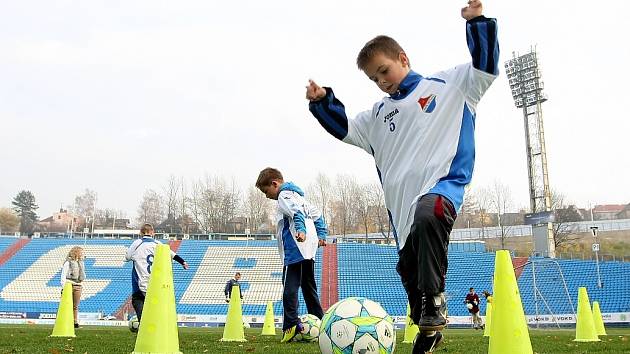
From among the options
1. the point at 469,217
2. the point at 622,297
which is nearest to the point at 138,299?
the point at 622,297

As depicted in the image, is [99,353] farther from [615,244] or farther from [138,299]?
[615,244]

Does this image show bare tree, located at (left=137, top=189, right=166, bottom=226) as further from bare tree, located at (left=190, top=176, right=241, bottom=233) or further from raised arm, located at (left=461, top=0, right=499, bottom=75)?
raised arm, located at (left=461, top=0, right=499, bottom=75)

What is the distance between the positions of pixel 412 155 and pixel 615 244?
213 feet

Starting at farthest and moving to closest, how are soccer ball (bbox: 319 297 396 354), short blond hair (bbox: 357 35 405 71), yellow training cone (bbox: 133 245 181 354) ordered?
yellow training cone (bbox: 133 245 181 354) → soccer ball (bbox: 319 297 396 354) → short blond hair (bbox: 357 35 405 71)

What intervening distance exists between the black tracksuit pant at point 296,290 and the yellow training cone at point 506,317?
346 cm

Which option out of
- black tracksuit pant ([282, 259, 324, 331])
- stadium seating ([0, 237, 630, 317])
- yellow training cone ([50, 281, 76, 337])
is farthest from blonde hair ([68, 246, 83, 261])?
stadium seating ([0, 237, 630, 317])

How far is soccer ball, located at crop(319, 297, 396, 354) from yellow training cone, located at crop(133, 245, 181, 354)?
1.26 m

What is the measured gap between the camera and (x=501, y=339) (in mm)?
3764

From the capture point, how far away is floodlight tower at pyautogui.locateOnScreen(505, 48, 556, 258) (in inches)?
1507

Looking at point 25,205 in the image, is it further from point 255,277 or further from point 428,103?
point 428,103

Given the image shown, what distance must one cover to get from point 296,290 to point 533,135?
3881 cm

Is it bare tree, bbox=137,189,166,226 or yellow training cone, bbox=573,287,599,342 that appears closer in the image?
yellow training cone, bbox=573,287,599,342

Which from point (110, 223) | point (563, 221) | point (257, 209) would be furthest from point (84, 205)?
point (563, 221)

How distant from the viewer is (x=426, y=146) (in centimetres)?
352
